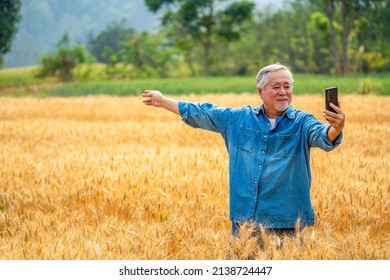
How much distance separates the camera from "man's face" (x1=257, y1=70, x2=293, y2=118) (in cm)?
307

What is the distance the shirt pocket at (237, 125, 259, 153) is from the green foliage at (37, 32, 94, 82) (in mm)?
26111

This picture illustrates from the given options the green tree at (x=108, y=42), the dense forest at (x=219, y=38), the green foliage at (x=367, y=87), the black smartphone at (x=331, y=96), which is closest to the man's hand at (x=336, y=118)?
the black smartphone at (x=331, y=96)

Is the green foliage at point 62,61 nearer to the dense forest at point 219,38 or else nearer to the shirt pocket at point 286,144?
the dense forest at point 219,38

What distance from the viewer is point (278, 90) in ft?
10.1

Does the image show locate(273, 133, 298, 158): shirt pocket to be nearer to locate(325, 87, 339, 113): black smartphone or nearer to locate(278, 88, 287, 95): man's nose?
locate(278, 88, 287, 95): man's nose

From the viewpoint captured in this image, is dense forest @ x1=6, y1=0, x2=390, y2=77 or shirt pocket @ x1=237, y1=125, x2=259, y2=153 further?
dense forest @ x1=6, y1=0, x2=390, y2=77

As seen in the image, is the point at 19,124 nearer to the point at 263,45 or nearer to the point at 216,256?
the point at 216,256

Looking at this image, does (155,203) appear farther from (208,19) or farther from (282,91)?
(208,19)

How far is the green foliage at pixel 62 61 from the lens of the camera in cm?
2948

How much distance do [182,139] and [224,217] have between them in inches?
179

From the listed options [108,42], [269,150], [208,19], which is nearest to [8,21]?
[269,150]

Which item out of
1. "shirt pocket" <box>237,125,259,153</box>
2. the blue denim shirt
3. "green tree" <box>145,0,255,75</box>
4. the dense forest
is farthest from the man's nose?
"green tree" <box>145,0,255,75</box>

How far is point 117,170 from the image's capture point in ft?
16.9
